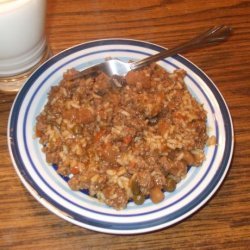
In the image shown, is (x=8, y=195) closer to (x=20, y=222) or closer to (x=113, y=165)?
(x=20, y=222)

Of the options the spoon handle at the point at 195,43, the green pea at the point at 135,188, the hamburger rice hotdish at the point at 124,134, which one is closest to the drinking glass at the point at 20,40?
the hamburger rice hotdish at the point at 124,134

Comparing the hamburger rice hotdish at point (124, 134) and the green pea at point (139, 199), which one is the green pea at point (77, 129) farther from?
the green pea at point (139, 199)

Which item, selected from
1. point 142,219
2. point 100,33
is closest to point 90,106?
point 142,219

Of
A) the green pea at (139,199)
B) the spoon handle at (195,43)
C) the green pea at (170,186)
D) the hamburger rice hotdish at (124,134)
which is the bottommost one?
the green pea at (139,199)

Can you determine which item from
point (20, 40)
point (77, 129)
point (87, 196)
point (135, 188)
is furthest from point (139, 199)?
point (20, 40)

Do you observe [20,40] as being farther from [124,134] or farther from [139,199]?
[139,199]

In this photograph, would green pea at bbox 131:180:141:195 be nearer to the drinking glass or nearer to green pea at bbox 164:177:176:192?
green pea at bbox 164:177:176:192
